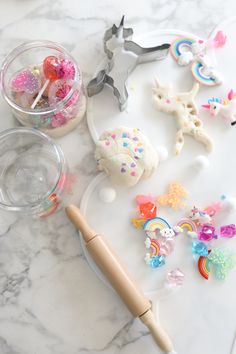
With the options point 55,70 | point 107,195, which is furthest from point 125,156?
point 55,70

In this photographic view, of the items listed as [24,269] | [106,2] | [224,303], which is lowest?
[224,303]

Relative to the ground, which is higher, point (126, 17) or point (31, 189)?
point (126, 17)

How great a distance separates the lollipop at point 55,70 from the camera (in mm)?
751

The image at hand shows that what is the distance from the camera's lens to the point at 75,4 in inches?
34.3

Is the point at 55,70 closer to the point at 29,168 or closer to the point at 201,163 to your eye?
the point at 29,168

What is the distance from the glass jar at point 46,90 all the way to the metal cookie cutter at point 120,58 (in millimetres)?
42

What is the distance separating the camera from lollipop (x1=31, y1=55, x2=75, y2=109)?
75 cm

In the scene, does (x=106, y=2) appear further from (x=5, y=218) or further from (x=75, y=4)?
(x=5, y=218)

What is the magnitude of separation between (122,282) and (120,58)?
37 cm

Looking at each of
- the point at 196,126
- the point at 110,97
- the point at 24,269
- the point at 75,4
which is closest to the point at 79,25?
the point at 75,4

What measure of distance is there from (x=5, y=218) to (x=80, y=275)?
155 mm

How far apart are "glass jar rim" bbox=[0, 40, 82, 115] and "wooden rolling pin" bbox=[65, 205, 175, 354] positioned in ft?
0.58

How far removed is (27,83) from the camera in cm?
77

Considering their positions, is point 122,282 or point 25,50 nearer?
point 122,282
